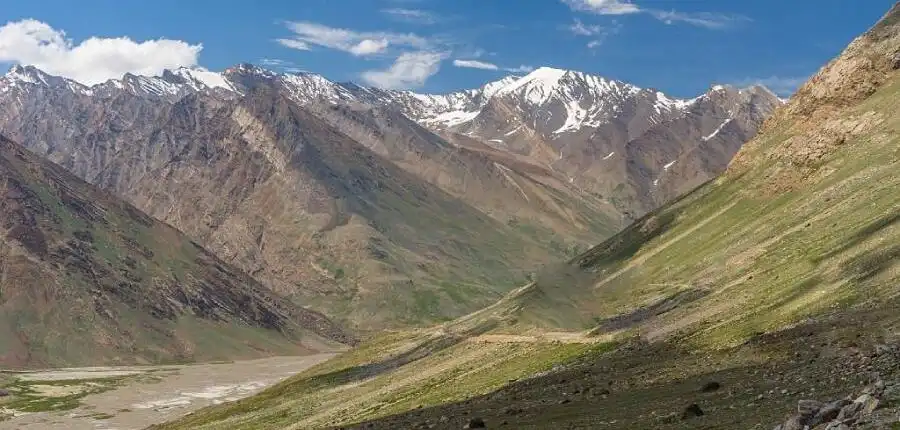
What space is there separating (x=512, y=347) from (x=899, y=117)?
6258 centimetres

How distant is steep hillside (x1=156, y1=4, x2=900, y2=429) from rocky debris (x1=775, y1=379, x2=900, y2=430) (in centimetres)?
6

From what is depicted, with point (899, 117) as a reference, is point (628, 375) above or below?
below

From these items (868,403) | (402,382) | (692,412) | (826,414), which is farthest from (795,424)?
(402,382)

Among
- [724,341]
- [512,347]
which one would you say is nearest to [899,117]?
[512,347]

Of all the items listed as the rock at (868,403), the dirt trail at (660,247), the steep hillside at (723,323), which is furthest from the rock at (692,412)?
the dirt trail at (660,247)

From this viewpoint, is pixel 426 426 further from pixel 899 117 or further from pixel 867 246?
pixel 899 117

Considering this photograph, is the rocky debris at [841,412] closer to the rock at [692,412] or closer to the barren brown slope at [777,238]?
the rock at [692,412]

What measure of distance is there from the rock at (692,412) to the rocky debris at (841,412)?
8413 millimetres

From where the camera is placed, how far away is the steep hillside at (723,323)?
116 ft

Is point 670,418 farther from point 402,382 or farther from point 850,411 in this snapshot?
point 402,382

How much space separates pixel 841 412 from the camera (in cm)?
2103

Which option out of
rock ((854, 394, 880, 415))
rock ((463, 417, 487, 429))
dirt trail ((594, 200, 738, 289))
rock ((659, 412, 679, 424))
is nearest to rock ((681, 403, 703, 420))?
rock ((659, 412, 679, 424))

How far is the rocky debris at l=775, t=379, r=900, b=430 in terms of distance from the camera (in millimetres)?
19853

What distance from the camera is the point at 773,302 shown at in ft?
204
